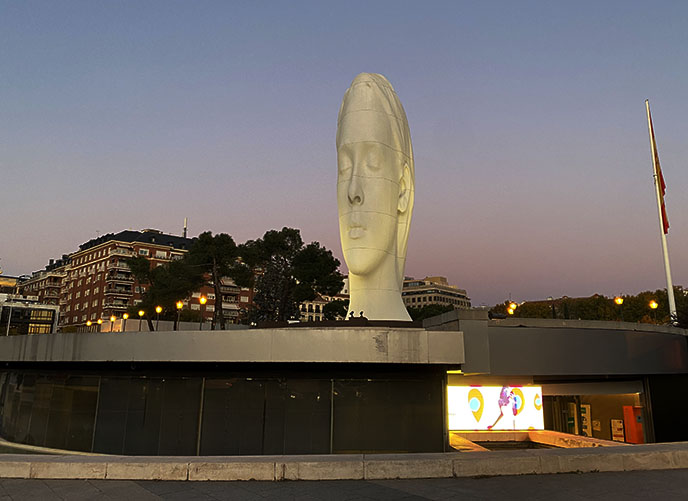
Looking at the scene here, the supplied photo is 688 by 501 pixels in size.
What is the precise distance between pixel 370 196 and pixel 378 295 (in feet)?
13.8

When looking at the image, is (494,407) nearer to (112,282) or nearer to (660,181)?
(660,181)

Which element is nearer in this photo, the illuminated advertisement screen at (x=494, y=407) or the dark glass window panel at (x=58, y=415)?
the illuminated advertisement screen at (x=494, y=407)

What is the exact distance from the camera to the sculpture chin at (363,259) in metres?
21.9

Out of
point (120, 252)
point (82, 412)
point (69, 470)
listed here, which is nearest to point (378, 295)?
point (82, 412)

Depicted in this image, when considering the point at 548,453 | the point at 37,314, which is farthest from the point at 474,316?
the point at 37,314

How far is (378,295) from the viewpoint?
2231 cm

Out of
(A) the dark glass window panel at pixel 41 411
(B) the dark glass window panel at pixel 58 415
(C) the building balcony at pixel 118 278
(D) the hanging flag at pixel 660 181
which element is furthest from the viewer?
(C) the building balcony at pixel 118 278

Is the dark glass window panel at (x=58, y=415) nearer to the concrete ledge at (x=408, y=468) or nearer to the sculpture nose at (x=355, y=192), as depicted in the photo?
the sculpture nose at (x=355, y=192)

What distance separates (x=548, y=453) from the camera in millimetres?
10484

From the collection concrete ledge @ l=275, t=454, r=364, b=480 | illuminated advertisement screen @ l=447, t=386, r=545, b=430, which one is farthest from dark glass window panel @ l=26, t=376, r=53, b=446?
illuminated advertisement screen @ l=447, t=386, r=545, b=430

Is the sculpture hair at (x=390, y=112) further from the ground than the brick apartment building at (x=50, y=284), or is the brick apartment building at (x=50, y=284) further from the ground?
the brick apartment building at (x=50, y=284)

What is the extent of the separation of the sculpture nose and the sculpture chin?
1973 millimetres

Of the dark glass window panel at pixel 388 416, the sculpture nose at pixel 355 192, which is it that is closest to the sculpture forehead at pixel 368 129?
the sculpture nose at pixel 355 192

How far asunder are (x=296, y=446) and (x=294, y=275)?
41086 millimetres
